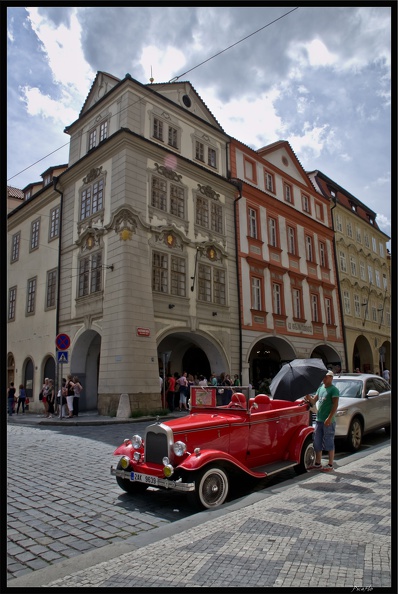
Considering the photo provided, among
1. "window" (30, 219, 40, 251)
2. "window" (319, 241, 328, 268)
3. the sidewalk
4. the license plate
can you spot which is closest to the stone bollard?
the license plate

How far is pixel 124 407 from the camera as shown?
1705 centimetres

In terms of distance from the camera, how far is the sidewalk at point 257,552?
345 cm

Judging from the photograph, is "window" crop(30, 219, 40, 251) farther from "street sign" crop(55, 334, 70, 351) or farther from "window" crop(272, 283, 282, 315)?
"window" crop(272, 283, 282, 315)

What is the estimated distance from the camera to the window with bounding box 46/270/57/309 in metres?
23.7

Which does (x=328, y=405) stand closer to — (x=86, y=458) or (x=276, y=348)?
(x=86, y=458)

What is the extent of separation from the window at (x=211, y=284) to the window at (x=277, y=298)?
462 centimetres

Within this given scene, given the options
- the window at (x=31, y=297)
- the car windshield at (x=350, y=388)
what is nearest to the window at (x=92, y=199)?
the window at (x=31, y=297)

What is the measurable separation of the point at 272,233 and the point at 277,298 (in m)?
4.05

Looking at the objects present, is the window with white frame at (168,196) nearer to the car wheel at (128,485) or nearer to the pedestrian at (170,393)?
the pedestrian at (170,393)

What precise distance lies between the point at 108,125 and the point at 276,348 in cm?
1559

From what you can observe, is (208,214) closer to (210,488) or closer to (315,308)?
(315,308)

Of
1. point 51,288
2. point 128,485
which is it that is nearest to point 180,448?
point 128,485

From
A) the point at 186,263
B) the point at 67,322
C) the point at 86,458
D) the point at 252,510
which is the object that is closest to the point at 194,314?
the point at 186,263

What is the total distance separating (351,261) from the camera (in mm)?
36969
